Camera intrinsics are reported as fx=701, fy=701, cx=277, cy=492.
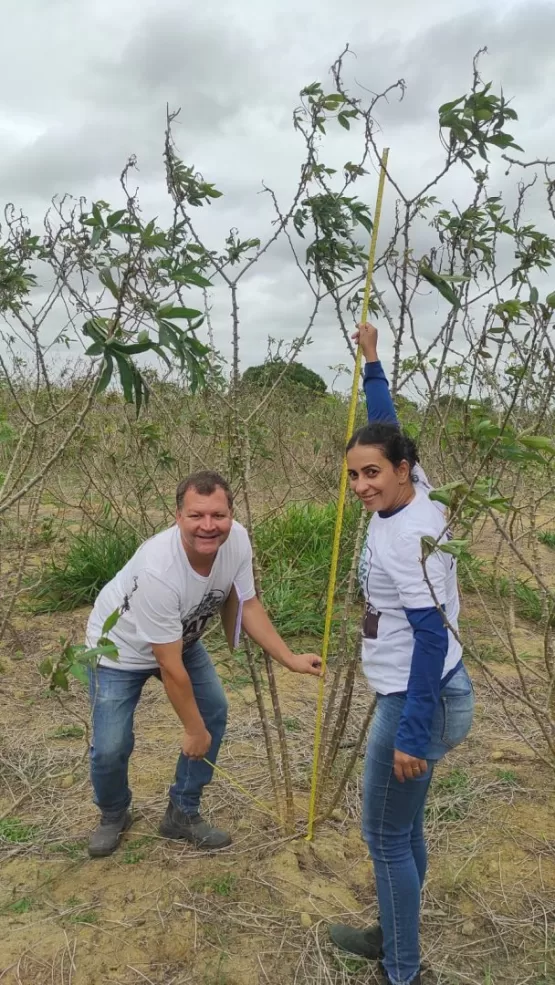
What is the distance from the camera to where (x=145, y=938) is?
6.39ft

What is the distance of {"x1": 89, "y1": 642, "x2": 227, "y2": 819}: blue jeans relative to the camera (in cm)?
217

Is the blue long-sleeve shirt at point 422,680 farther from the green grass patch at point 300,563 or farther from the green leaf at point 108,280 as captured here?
the green grass patch at point 300,563

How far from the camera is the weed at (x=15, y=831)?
236 cm

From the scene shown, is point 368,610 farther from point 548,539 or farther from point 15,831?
point 548,539

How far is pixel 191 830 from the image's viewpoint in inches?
92.4

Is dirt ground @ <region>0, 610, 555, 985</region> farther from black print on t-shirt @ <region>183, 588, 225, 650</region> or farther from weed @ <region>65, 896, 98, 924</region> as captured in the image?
black print on t-shirt @ <region>183, 588, 225, 650</region>

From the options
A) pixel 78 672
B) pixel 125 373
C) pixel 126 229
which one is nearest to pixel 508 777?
pixel 78 672

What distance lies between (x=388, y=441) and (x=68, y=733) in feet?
7.31

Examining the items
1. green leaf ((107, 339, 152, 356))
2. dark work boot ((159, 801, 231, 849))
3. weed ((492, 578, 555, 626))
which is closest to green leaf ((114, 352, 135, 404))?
green leaf ((107, 339, 152, 356))

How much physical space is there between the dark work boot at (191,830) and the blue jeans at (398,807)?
771 mm

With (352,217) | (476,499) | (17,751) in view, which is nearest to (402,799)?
(476,499)

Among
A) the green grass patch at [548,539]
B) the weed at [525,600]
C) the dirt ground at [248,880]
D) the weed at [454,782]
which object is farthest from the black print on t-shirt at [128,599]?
the green grass patch at [548,539]

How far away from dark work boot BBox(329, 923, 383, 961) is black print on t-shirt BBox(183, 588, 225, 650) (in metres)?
0.91

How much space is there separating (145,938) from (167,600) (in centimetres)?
94
